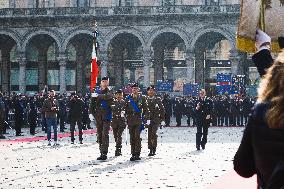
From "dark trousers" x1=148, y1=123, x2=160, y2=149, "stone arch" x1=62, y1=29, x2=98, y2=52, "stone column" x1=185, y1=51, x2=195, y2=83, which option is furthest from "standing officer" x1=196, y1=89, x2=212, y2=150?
"stone arch" x1=62, y1=29, x2=98, y2=52

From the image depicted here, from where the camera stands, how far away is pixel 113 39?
40062 mm

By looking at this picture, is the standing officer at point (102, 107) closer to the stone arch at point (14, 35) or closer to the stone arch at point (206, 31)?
the stone arch at point (206, 31)

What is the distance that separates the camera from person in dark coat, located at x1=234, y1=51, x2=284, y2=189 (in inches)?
97.3

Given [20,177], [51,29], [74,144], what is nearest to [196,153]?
[74,144]

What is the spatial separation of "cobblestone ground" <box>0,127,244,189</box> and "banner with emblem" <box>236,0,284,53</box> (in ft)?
13.9

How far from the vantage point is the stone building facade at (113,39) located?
122ft

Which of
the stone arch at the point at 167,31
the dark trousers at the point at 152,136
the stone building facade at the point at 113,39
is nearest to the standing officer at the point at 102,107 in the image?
the dark trousers at the point at 152,136

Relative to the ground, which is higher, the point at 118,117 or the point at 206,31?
the point at 206,31

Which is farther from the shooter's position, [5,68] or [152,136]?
[5,68]

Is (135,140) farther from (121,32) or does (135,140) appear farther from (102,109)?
(121,32)

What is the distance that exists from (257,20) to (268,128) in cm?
237

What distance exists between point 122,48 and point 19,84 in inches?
315

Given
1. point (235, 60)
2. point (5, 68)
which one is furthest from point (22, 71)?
point (235, 60)

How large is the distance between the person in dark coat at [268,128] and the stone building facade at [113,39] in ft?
112
